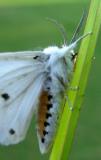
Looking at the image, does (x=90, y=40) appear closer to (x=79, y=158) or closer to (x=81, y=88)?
(x=81, y=88)

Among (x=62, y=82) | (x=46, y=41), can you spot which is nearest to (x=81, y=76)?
(x=62, y=82)

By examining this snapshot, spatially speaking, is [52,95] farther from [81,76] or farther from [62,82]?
[81,76]

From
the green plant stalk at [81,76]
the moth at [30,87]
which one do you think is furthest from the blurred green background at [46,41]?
the green plant stalk at [81,76]

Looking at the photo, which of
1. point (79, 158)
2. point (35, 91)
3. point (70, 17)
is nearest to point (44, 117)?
point (35, 91)

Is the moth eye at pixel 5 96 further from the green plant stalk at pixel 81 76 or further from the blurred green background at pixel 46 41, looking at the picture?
the blurred green background at pixel 46 41

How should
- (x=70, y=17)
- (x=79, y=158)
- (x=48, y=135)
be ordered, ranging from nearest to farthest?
(x=48, y=135) → (x=79, y=158) → (x=70, y=17)

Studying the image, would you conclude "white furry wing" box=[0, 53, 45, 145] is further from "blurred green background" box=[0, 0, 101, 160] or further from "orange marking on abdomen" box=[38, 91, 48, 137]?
"blurred green background" box=[0, 0, 101, 160]

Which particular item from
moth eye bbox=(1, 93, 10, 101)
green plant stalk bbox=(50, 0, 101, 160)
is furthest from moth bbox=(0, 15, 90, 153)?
green plant stalk bbox=(50, 0, 101, 160)
